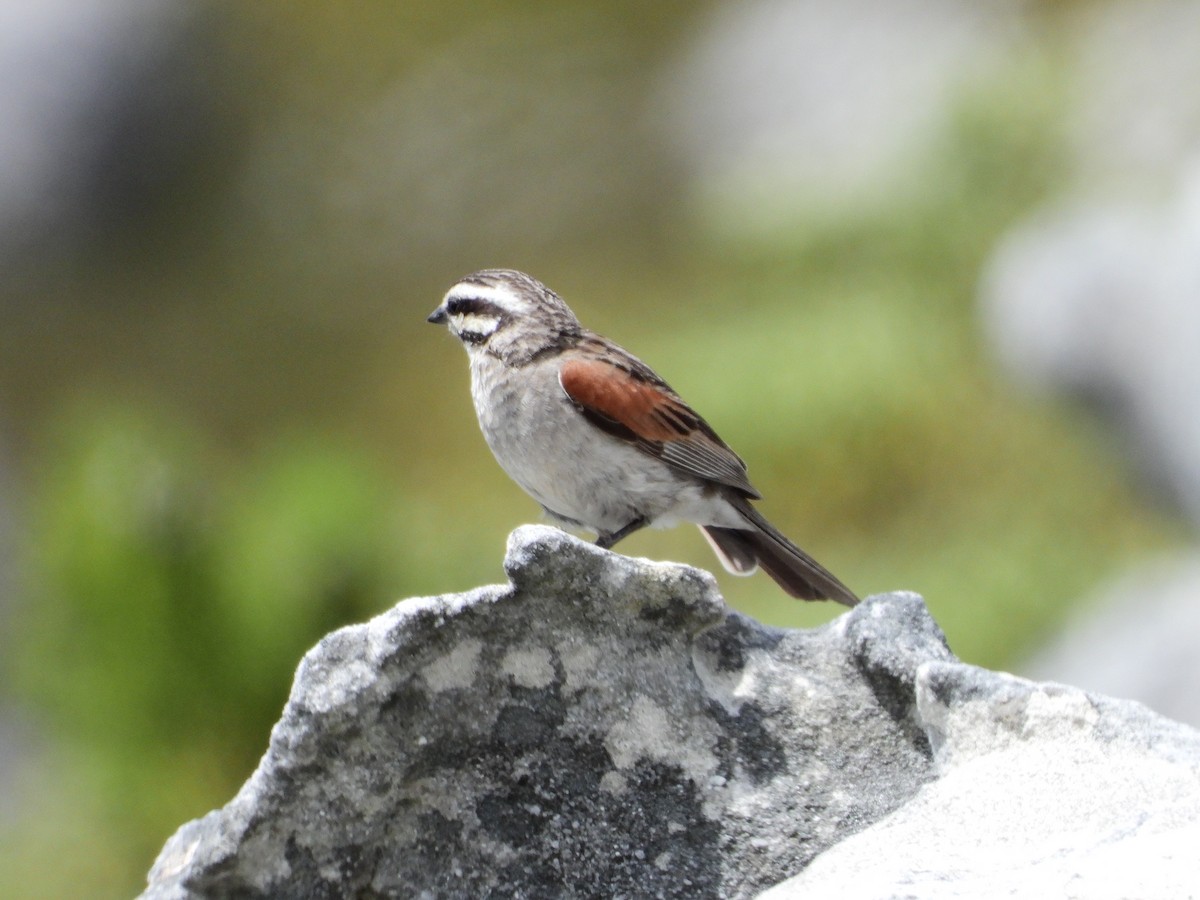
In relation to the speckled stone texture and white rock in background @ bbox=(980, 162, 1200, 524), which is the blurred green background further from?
the speckled stone texture

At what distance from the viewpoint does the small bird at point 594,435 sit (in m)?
4.26

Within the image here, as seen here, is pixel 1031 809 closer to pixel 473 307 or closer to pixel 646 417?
pixel 646 417

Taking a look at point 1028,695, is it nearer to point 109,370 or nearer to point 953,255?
point 953,255

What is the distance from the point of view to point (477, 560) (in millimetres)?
6738

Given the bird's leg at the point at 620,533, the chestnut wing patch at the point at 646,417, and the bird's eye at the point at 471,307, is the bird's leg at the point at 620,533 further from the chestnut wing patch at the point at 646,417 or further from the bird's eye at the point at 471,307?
the bird's eye at the point at 471,307

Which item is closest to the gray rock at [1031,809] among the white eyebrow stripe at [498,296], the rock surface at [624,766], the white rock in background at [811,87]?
the rock surface at [624,766]

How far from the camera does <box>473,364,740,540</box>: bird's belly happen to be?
13.9 feet

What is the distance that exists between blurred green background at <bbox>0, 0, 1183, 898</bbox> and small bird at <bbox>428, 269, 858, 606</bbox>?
5.97 ft

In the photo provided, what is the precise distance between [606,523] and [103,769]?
2.81 m

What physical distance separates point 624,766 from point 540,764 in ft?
0.54

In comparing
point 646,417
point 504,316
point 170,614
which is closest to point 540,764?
point 646,417

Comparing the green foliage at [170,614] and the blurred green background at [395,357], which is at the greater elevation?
the blurred green background at [395,357]

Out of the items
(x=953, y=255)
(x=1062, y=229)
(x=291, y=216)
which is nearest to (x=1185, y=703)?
(x=1062, y=229)

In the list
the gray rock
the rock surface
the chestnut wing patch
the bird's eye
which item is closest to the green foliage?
the bird's eye
